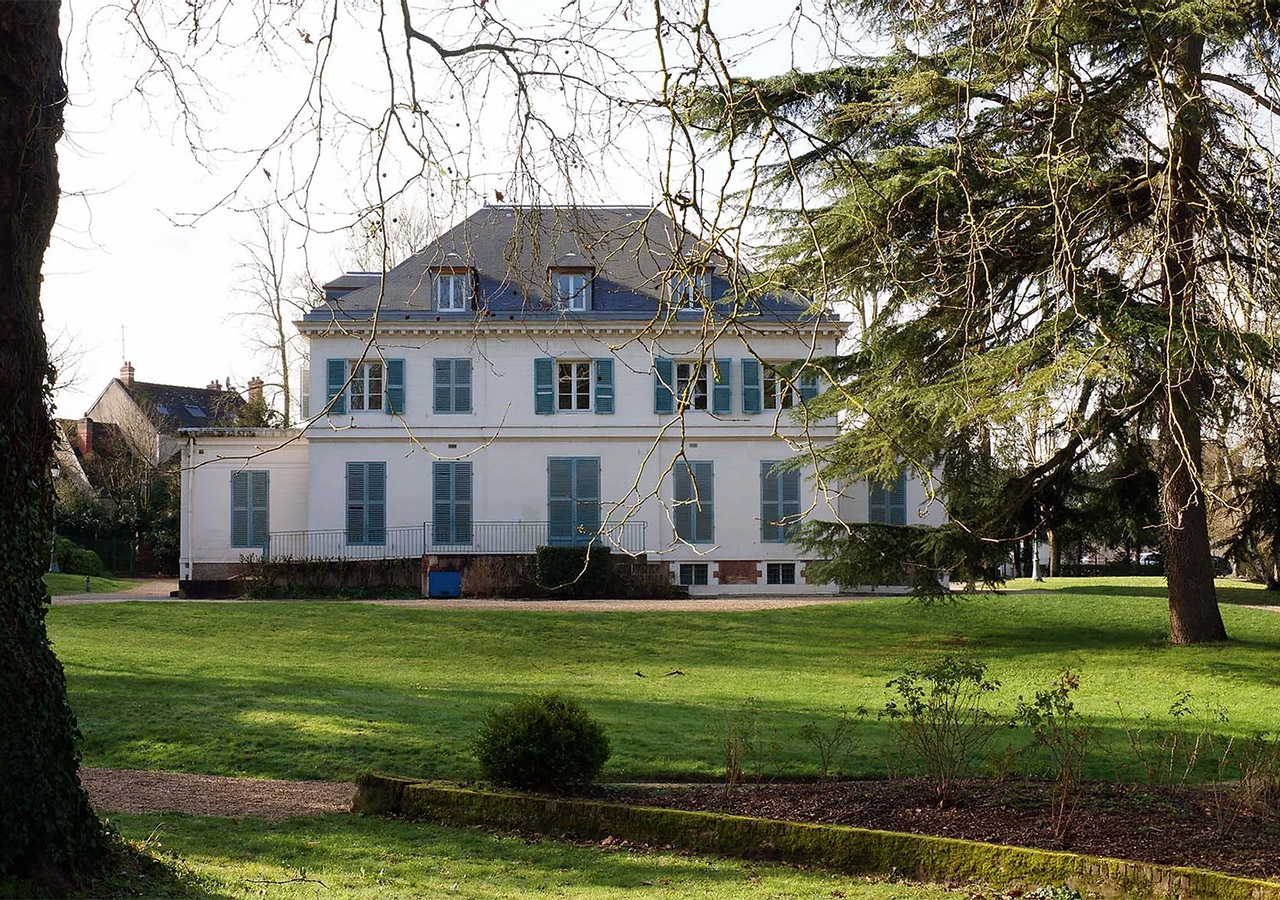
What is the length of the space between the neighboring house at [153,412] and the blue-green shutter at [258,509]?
45.6ft

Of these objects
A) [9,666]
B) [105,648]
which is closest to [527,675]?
[105,648]

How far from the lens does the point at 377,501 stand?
28.3 m

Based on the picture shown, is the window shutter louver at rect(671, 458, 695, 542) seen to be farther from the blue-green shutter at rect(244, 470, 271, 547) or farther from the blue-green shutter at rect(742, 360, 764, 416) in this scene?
the blue-green shutter at rect(244, 470, 271, 547)

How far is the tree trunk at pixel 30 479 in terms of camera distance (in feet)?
19.1

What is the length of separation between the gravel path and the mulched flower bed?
7.82 ft

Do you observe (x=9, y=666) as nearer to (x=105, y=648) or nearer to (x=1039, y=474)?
(x=105, y=648)

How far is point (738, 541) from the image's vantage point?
28328mm

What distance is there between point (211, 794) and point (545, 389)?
19.7 m

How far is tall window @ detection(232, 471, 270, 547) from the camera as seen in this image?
93.6 feet

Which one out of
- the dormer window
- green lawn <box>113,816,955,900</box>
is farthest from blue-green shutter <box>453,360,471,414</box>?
the dormer window

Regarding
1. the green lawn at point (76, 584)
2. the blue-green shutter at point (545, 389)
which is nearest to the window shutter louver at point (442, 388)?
the blue-green shutter at point (545, 389)

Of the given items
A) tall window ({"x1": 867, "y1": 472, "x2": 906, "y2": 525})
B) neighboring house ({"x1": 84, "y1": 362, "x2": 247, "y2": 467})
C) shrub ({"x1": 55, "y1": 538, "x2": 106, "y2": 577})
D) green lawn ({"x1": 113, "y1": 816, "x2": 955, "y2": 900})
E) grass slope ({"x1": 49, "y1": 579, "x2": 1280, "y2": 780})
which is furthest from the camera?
neighboring house ({"x1": 84, "y1": 362, "x2": 247, "y2": 467})

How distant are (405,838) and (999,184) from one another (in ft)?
35.4

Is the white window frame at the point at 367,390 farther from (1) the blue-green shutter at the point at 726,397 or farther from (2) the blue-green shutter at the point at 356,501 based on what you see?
(1) the blue-green shutter at the point at 726,397
